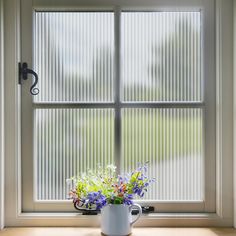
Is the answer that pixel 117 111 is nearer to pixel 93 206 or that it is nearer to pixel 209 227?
pixel 93 206

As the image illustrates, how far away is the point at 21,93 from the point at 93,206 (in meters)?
0.56

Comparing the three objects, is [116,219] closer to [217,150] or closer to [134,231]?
[134,231]

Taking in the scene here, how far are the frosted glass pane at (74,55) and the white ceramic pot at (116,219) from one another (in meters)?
0.46

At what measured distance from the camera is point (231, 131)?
5.10 feet

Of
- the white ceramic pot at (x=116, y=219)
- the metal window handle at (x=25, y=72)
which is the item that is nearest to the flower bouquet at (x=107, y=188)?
the white ceramic pot at (x=116, y=219)

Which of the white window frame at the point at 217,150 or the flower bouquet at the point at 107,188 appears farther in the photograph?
the white window frame at the point at 217,150

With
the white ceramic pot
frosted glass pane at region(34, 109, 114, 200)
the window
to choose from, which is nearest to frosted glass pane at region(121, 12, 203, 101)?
the window

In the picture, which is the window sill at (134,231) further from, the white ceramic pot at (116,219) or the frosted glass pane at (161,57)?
the frosted glass pane at (161,57)

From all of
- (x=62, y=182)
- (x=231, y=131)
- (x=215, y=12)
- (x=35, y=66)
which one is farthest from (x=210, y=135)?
(x=35, y=66)

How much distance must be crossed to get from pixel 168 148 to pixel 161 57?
38 centimetres

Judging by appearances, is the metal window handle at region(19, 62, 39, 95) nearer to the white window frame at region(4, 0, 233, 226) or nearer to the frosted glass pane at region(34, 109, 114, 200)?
the white window frame at region(4, 0, 233, 226)

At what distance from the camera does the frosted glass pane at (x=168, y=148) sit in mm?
1612

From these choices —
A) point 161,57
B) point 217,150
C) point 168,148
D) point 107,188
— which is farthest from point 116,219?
point 161,57

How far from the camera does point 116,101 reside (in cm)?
161
